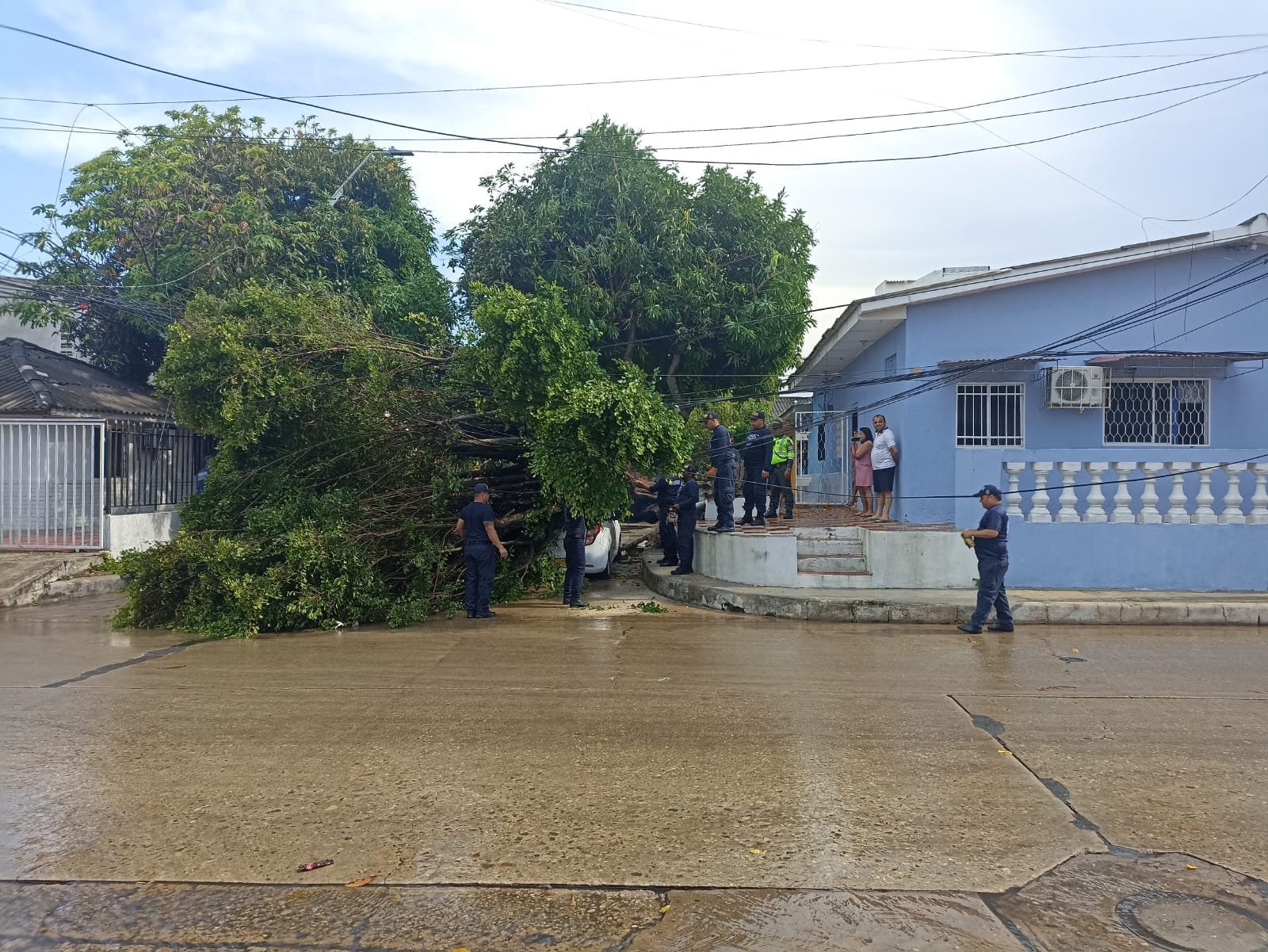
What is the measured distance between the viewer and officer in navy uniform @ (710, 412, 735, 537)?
12.8 meters

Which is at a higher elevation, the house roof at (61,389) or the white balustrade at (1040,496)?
the house roof at (61,389)

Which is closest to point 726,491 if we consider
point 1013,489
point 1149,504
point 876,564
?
point 876,564

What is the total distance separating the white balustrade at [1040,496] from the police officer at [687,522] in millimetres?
4503

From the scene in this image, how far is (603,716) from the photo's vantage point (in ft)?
20.5

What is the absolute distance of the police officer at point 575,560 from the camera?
11.7m

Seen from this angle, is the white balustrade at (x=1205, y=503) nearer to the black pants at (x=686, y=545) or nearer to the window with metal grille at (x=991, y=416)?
the window with metal grille at (x=991, y=416)

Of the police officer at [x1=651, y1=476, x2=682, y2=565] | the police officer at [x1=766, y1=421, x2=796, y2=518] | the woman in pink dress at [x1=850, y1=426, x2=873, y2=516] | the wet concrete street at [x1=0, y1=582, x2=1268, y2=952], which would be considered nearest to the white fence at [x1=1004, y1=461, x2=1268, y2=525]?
the woman in pink dress at [x1=850, y1=426, x2=873, y2=516]

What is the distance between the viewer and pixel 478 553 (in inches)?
422

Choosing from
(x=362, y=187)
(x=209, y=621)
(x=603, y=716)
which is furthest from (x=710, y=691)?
(x=362, y=187)

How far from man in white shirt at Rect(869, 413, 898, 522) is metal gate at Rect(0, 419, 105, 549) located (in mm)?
12100

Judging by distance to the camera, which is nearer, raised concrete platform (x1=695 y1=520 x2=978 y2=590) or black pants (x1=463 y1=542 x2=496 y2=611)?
black pants (x1=463 y1=542 x2=496 y2=611)

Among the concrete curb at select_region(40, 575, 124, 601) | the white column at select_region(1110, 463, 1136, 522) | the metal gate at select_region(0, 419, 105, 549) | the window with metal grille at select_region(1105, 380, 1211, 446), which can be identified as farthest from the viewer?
the metal gate at select_region(0, 419, 105, 549)

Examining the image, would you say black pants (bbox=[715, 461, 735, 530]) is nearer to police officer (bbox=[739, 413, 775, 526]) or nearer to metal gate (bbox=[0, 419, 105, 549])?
police officer (bbox=[739, 413, 775, 526])

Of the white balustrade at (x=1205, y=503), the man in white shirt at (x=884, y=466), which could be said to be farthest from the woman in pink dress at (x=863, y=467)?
the white balustrade at (x=1205, y=503)
